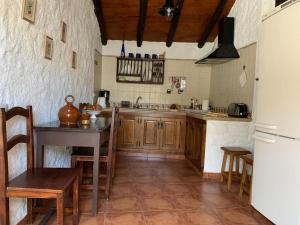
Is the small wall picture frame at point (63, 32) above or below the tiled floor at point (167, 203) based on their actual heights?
above

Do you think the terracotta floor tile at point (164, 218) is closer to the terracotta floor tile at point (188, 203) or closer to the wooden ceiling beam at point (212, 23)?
the terracotta floor tile at point (188, 203)

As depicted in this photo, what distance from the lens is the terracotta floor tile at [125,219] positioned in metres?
2.28

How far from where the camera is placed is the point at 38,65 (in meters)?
2.37

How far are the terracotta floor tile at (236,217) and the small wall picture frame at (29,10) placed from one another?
2.39m

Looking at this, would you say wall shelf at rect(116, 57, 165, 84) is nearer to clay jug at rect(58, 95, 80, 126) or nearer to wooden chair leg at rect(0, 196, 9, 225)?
clay jug at rect(58, 95, 80, 126)

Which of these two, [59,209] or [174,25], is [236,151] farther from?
[174,25]

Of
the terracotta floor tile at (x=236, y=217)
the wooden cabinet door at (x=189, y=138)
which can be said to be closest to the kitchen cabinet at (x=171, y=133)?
the wooden cabinet door at (x=189, y=138)

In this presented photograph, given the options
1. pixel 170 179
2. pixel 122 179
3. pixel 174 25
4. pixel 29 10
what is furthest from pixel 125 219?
pixel 174 25

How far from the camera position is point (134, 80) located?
5586mm

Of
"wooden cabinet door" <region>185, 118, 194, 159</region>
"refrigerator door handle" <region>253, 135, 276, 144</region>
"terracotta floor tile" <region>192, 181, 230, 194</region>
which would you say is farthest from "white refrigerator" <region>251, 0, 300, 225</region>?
Answer: "wooden cabinet door" <region>185, 118, 194, 159</region>

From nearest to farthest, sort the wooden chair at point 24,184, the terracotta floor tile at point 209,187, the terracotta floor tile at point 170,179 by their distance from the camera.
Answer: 1. the wooden chair at point 24,184
2. the terracotta floor tile at point 209,187
3. the terracotta floor tile at point 170,179

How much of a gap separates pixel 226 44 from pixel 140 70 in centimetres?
188

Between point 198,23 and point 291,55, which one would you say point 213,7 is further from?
point 291,55

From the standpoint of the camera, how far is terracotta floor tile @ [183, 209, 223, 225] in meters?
2.37
